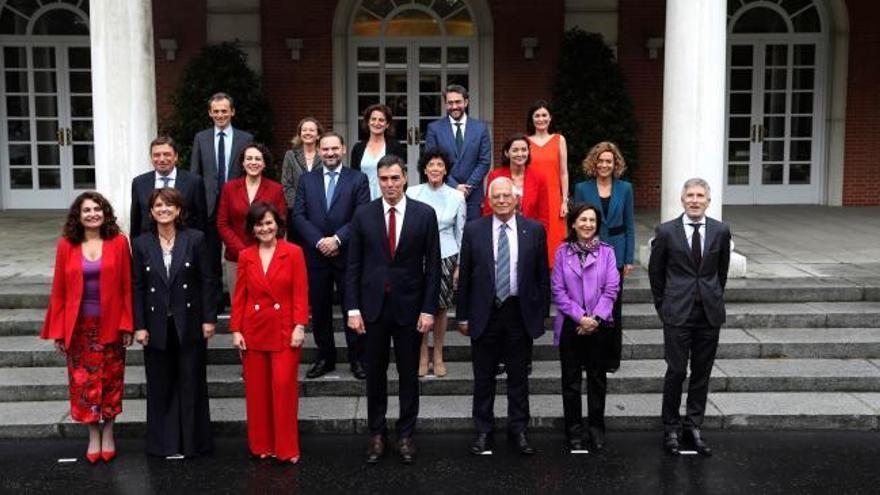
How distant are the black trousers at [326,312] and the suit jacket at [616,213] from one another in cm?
183

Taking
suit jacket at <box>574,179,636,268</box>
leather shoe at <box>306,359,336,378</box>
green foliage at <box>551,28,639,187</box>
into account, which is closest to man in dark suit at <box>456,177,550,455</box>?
suit jacket at <box>574,179,636,268</box>

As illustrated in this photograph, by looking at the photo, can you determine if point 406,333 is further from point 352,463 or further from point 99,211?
point 99,211

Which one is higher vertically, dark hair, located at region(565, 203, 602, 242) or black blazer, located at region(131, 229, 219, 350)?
dark hair, located at region(565, 203, 602, 242)

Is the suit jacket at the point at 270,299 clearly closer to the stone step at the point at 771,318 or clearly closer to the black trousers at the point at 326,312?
the black trousers at the point at 326,312

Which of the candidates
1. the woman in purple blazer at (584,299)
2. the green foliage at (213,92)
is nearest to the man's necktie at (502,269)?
the woman in purple blazer at (584,299)

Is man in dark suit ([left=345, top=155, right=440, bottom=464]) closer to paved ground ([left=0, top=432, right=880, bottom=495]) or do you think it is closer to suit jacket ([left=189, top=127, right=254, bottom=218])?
paved ground ([left=0, top=432, right=880, bottom=495])

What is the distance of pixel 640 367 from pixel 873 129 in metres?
9.59

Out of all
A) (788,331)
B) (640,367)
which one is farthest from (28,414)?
(788,331)

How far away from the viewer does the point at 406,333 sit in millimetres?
5914

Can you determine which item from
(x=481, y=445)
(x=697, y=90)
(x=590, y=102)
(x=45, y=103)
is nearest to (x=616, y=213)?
(x=481, y=445)

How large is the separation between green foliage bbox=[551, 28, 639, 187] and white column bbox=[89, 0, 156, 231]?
632 cm

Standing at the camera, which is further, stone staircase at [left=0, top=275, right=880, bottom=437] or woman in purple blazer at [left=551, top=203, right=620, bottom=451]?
stone staircase at [left=0, top=275, right=880, bottom=437]

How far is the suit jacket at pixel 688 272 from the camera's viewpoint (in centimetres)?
587

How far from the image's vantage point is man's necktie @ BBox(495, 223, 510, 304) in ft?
19.3
